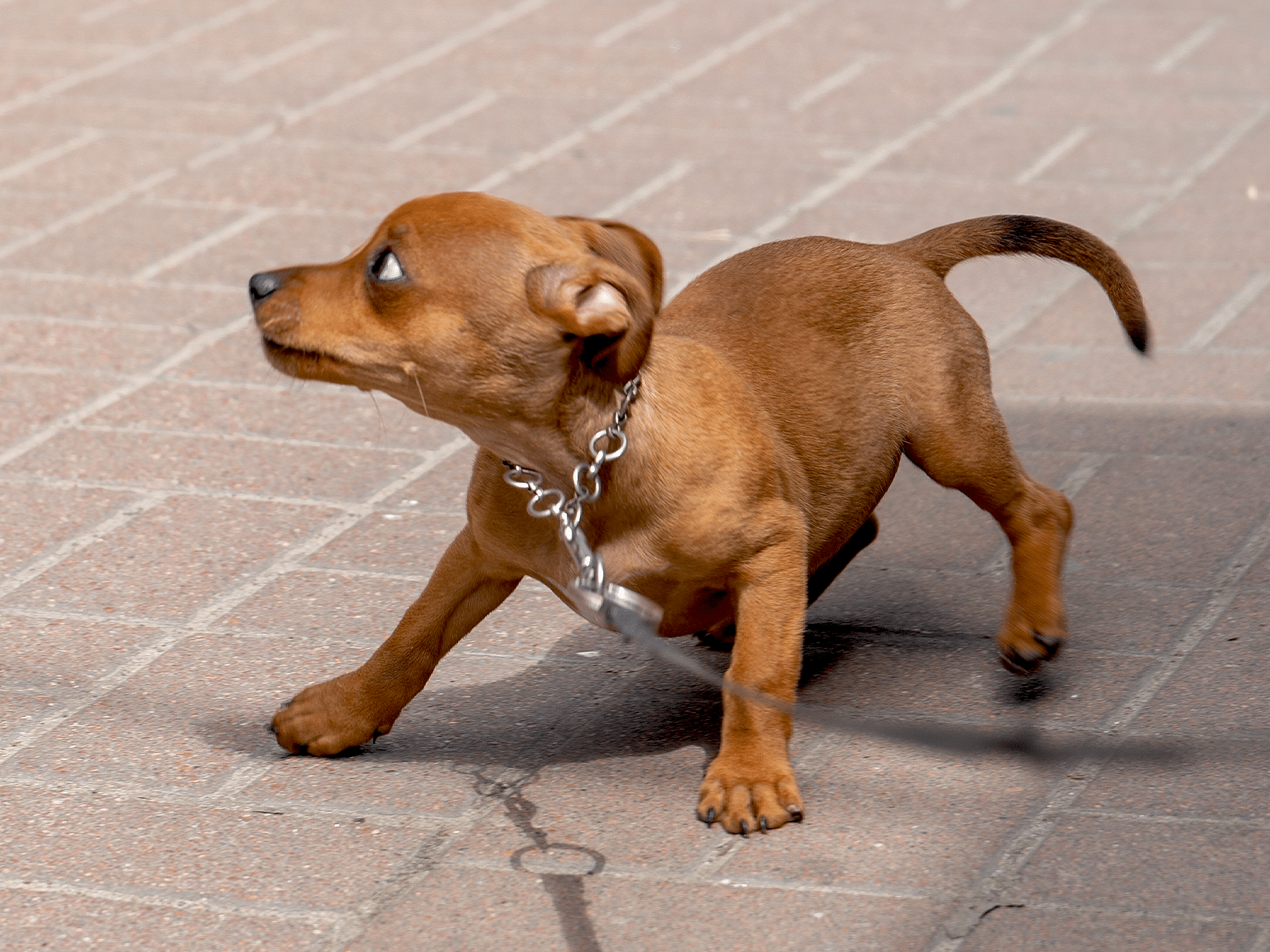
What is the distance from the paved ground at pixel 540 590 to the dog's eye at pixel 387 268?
1034mm

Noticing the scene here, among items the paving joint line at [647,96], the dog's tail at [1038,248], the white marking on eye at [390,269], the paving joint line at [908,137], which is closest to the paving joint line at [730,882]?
the white marking on eye at [390,269]

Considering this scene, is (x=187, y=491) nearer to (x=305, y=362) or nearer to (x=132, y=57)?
(x=305, y=362)

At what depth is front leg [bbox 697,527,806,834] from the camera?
141 inches

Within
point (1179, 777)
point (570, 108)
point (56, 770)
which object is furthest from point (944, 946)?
point (570, 108)

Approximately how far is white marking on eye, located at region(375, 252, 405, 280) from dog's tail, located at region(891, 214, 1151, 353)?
4.76 feet

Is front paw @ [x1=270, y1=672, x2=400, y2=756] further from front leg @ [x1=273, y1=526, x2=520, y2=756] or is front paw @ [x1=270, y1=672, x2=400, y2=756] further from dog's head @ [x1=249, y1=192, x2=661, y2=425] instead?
dog's head @ [x1=249, y1=192, x2=661, y2=425]

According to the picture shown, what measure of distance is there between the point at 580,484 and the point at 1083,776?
45.4 inches

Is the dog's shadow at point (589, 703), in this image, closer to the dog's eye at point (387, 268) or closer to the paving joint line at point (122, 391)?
the dog's eye at point (387, 268)

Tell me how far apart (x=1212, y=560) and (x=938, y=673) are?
2.94 ft

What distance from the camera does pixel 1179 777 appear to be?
3.67 metres

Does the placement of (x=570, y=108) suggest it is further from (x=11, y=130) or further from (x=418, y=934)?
(x=418, y=934)

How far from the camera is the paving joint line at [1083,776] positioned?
3.20m

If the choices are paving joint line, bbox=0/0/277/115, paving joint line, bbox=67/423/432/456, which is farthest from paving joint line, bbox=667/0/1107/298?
paving joint line, bbox=0/0/277/115

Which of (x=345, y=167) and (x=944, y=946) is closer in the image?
(x=944, y=946)
